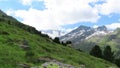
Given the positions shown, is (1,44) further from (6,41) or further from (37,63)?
(37,63)

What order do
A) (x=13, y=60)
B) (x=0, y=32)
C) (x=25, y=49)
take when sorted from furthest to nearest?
(x=0, y=32), (x=25, y=49), (x=13, y=60)

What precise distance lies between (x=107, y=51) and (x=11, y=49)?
312 feet

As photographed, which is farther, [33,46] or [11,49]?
[33,46]

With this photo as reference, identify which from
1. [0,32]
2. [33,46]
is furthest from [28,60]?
[0,32]

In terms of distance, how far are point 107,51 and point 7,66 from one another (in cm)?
10971

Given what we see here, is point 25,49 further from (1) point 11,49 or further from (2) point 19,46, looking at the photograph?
(1) point 11,49

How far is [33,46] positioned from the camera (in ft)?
315

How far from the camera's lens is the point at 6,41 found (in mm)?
89812

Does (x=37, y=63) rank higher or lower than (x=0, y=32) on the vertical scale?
lower

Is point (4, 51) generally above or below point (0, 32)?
below

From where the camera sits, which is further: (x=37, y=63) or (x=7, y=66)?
(x=37, y=63)

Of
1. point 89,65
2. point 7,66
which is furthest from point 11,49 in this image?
point 89,65

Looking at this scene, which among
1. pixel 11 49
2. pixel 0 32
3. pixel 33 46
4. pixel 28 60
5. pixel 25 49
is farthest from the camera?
pixel 0 32

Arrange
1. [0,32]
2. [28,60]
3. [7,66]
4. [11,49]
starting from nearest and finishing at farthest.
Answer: [7,66]
[28,60]
[11,49]
[0,32]
